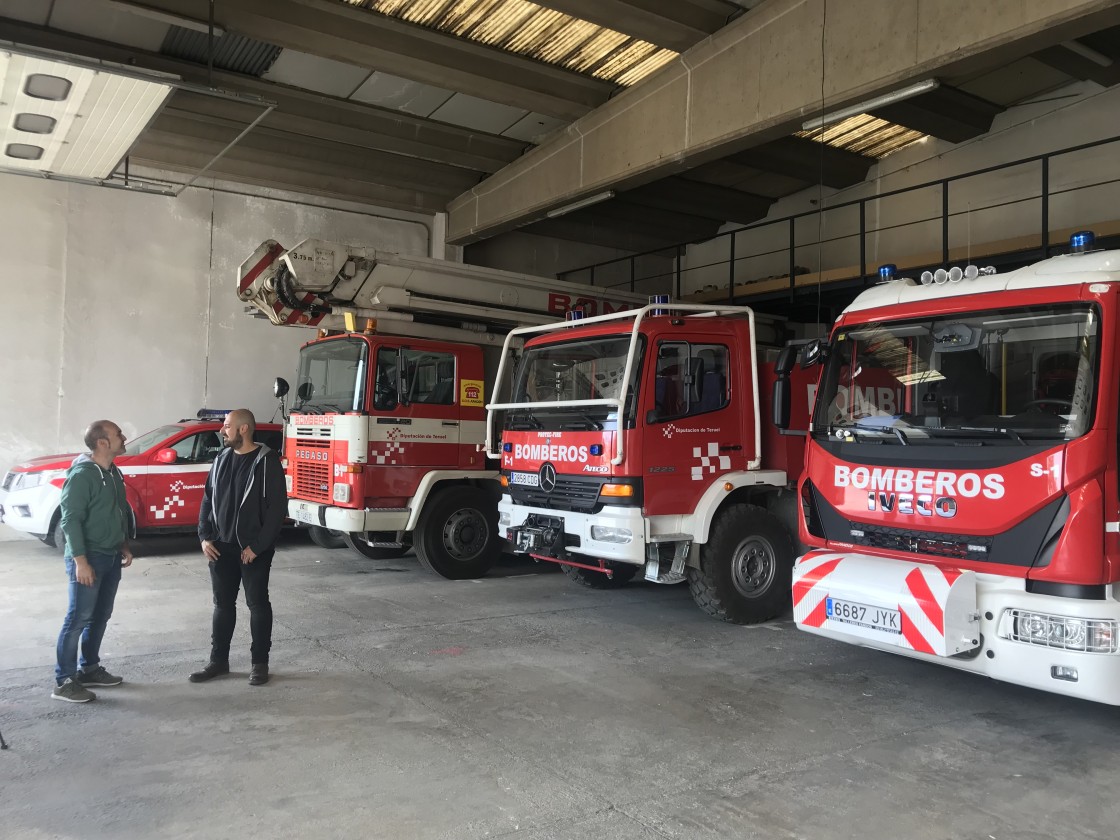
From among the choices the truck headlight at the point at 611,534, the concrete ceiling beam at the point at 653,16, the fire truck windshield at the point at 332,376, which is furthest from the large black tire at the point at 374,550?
the concrete ceiling beam at the point at 653,16

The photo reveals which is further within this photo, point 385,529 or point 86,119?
point 385,529

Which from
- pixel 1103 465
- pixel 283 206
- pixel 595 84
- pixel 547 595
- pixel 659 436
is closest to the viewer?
pixel 1103 465

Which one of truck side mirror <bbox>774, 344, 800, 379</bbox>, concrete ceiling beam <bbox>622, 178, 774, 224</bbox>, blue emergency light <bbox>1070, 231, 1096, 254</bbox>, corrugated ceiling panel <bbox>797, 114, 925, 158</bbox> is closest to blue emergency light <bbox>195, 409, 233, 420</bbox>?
concrete ceiling beam <bbox>622, 178, 774, 224</bbox>

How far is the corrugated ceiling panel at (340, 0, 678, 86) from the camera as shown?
9.03 meters

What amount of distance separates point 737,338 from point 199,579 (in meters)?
6.07

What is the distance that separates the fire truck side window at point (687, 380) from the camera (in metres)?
6.80

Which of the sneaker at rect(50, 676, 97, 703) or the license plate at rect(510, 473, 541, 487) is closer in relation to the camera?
the sneaker at rect(50, 676, 97, 703)

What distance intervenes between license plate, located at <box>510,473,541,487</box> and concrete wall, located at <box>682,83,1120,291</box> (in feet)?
16.4

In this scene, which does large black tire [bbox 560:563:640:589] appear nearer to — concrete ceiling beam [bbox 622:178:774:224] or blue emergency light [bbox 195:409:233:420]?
blue emergency light [bbox 195:409:233:420]

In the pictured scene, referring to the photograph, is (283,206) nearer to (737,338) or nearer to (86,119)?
(86,119)

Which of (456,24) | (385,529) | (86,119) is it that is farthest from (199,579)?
(456,24)

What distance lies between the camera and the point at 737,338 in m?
7.34

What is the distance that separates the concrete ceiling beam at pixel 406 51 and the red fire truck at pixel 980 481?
248 inches

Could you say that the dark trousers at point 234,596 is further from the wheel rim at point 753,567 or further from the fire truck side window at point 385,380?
the wheel rim at point 753,567
